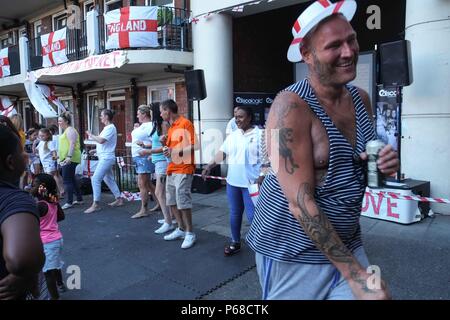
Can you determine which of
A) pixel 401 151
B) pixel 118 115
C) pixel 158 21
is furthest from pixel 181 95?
pixel 401 151

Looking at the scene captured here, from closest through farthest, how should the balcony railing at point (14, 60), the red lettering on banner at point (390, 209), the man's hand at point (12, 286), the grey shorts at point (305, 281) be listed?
the man's hand at point (12, 286)
the grey shorts at point (305, 281)
the red lettering on banner at point (390, 209)
the balcony railing at point (14, 60)

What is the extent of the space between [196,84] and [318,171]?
7130 mm

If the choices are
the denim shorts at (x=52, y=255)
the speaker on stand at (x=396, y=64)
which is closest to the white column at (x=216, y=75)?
the speaker on stand at (x=396, y=64)

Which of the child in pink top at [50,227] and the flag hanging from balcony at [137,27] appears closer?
the child in pink top at [50,227]

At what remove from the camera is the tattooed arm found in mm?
1510

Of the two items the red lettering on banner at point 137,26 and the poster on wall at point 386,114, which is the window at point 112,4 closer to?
the red lettering on banner at point 137,26

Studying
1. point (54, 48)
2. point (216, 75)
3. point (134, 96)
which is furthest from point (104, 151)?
point (54, 48)

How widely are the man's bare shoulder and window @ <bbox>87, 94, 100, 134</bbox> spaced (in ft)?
43.3

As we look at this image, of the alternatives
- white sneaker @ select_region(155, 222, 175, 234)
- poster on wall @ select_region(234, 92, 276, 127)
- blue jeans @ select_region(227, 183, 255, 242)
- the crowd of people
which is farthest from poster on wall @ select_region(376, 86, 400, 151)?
the crowd of people

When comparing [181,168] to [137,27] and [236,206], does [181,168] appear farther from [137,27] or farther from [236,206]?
[137,27]

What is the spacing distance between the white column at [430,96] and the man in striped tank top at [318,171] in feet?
16.8

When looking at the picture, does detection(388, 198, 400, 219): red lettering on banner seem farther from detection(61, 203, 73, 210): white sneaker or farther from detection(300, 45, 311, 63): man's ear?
detection(61, 203, 73, 210): white sneaker

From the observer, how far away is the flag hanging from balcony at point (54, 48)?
12.0m

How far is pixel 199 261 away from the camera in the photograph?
442 cm
